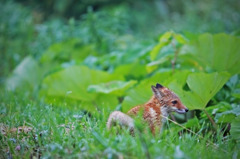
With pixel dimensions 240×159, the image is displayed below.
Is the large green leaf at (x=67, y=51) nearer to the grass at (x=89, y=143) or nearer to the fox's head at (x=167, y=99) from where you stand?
the grass at (x=89, y=143)

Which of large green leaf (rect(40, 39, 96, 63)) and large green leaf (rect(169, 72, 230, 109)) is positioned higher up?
large green leaf (rect(169, 72, 230, 109))

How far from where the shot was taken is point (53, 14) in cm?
1241

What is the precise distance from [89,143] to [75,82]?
92.8 inches

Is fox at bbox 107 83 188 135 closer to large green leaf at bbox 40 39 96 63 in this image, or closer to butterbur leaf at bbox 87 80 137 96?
butterbur leaf at bbox 87 80 137 96

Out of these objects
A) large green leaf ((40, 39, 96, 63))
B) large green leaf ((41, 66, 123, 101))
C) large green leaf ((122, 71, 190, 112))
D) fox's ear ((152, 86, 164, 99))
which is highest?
fox's ear ((152, 86, 164, 99))

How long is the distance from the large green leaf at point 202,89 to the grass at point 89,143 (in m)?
0.34

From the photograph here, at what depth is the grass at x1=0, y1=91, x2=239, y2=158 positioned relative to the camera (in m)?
2.60

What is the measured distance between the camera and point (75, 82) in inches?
202

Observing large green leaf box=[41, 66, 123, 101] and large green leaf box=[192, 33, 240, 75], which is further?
large green leaf box=[41, 66, 123, 101]

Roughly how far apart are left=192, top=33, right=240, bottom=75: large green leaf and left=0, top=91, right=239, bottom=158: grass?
146cm

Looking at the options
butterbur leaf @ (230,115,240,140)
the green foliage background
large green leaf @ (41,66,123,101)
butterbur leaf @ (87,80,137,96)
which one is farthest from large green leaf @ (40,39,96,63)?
butterbur leaf @ (230,115,240,140)

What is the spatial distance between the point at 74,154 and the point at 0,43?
6024mm

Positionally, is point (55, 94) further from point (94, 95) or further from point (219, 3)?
point (219, 3)

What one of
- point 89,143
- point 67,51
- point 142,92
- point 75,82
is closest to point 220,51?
point 142,92
